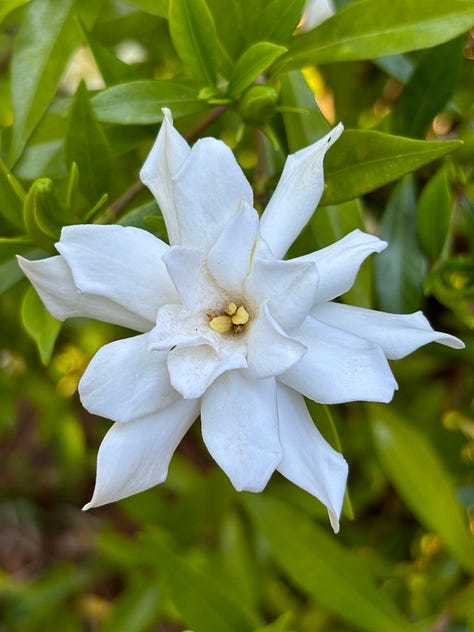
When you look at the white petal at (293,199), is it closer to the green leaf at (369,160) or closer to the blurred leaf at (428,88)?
the green leaf at (369,160)

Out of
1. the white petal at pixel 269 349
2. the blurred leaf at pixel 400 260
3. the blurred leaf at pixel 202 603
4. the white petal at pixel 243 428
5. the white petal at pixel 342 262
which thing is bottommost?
the blurred leaf at pixel 202 603

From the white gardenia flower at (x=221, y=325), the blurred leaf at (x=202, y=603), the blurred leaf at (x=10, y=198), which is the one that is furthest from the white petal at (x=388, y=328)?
the blurred leaf at (x=202, y=603)

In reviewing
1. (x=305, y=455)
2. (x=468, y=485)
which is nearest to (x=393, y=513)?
(x=468, y=485)

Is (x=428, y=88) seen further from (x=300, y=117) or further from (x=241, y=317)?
(x=241, y=317)

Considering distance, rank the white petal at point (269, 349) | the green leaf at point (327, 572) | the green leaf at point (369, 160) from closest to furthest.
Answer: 1. the white petal at point (269, 349)
2. the green leaf at point (369, 160)
3. the green leaf at point (327, 572)

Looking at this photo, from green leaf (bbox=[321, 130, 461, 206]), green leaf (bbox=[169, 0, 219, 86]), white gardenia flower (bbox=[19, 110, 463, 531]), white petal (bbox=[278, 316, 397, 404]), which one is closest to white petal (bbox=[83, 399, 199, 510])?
white gardenia flower (bbox=[19, 110, 463, 531])

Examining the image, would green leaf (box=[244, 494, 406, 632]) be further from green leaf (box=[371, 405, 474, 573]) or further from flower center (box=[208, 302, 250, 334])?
flower center (box=[208, 302, 250, 334])
